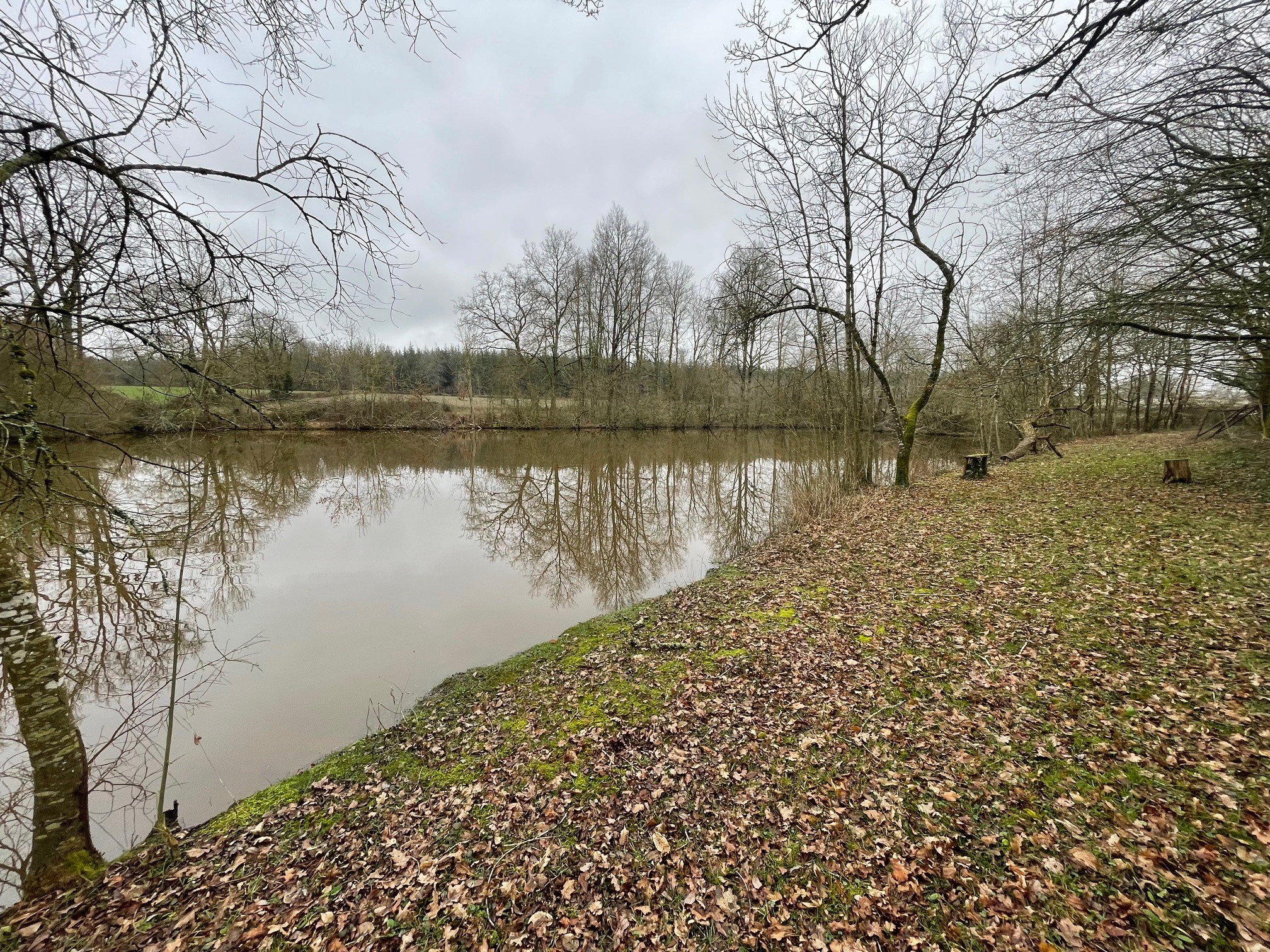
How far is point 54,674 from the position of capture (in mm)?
2957

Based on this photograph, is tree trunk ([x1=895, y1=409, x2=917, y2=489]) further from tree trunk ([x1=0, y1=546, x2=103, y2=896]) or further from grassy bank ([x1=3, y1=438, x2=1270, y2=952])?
tree trunk ([x1=0, y1=546, x2=103, y2=896])

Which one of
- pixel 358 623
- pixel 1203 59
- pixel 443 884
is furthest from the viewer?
pixel 358 623

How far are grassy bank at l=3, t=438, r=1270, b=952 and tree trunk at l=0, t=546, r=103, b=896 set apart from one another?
11.8 inches

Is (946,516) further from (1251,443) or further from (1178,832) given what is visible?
(1251,443)

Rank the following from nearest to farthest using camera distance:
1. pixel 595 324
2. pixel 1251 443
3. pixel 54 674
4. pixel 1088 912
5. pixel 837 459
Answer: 1. pixel 1088 912
2. pixel 54 674
3. pixel 1251 443
4. pixel 837 459
5. pixel 595 324

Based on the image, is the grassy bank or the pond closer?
the grassy bank

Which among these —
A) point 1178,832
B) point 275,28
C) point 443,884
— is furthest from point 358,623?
point 1178,832

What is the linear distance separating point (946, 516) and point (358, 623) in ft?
34.7

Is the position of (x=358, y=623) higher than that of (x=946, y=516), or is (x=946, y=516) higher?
(x=946, y=516)

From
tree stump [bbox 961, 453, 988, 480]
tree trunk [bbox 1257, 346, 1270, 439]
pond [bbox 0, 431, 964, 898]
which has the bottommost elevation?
pond [bbox 0, 431, 964, 898]

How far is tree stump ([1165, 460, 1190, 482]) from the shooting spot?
924cm

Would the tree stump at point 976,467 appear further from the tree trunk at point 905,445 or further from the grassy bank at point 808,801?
the grassy bank at point 808,801

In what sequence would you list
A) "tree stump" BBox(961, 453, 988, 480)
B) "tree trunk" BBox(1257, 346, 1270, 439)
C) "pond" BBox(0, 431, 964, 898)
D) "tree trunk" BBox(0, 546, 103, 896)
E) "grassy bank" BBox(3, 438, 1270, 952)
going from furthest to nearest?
1. "tree stump" BBox(961, 453, 988, 480)
2. "tree trunk" BBox(1257, 346, 1270, 439)
3. "pond" BBox(0, 431, 964, 898)
4. "tree trunk" BBox(0, 546, 103, 896)
5. "grassy bank" BBox(3, 438, 1270, 952)

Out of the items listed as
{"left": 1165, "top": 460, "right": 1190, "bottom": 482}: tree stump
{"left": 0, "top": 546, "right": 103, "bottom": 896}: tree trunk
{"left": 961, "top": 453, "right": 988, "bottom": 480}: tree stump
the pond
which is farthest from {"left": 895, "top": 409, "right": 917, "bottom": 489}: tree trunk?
{"left": 0, "top": 546, "right": 103, "bottom": 896}: tree trunk
